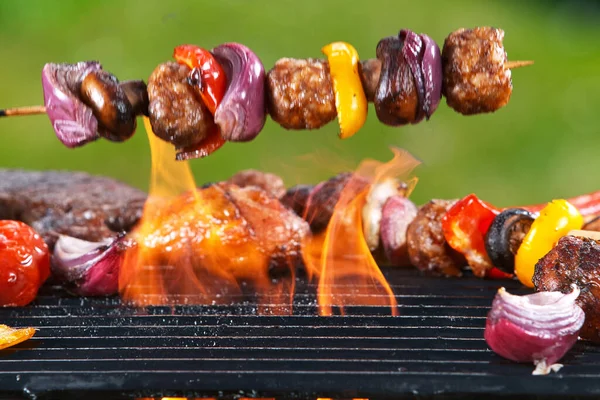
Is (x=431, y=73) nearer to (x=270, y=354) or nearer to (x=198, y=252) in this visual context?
(x=270, y=354)

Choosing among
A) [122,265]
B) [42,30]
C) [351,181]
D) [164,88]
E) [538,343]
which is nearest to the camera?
[538,343]

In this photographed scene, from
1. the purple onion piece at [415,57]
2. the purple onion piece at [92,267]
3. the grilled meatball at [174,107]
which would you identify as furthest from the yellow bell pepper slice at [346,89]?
the purple onion piece at [92,267]

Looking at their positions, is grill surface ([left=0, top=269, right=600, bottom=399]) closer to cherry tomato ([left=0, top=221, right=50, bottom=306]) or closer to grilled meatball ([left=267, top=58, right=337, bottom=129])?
cherry tomato ([left=0, top=221, right=50, bottom=306])

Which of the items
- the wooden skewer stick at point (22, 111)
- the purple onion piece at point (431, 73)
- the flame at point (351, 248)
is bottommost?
the flame at point (351, 248)

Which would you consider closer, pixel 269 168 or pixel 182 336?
pixel 182 336

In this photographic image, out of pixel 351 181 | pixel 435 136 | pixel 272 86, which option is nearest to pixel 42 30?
pixel 435 136

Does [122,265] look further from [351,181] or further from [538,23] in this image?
[538,23]

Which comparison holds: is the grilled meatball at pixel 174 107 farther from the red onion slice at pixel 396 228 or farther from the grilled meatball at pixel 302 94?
the red onion slice at pixel 396 228

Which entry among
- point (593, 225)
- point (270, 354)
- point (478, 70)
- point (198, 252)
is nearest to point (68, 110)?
point (198, 252)
